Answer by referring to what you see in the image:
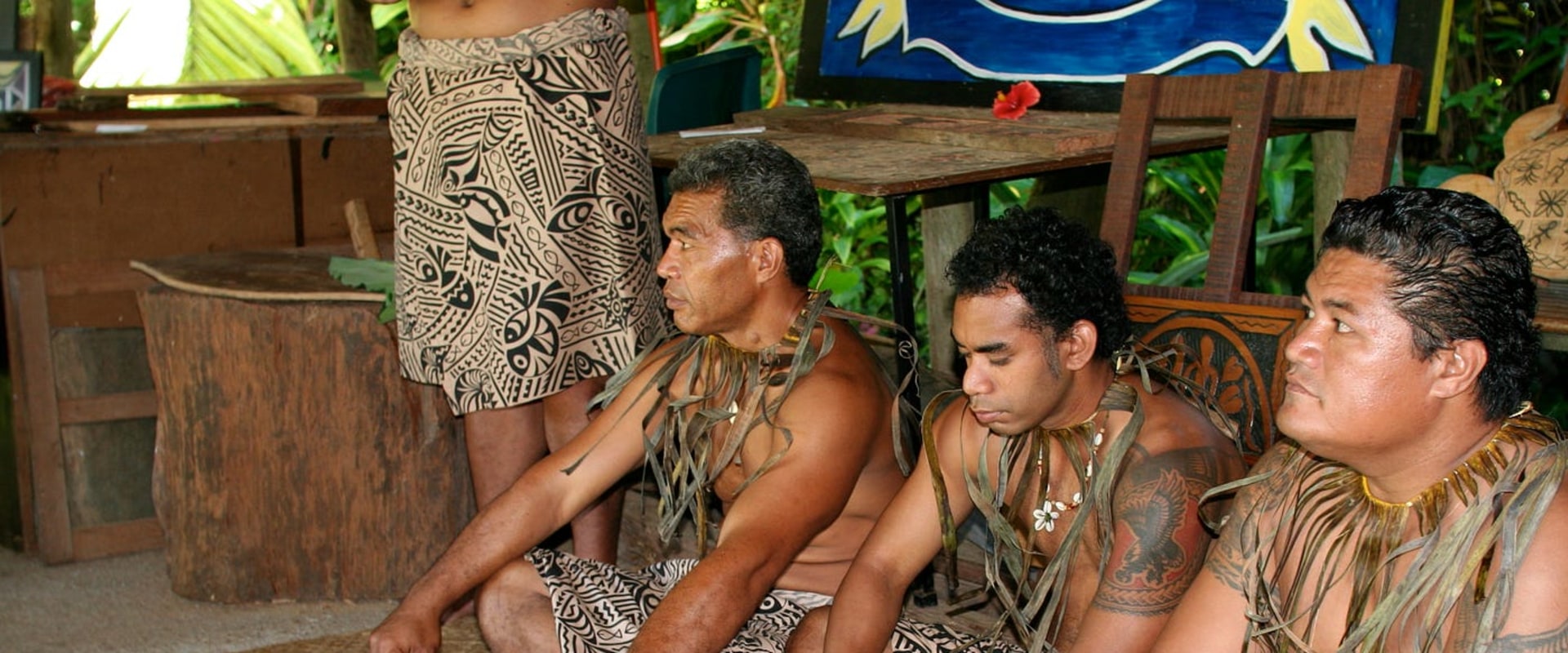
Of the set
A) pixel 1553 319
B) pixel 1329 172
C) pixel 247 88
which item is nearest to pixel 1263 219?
pixel 1329 172

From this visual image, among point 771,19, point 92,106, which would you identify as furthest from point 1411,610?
point 771,19

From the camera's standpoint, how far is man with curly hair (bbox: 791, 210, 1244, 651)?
2.37 m

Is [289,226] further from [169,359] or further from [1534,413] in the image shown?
[1534,413]

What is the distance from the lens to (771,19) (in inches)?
282

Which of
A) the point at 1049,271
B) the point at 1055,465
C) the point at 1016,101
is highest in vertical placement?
the point at 1016,101

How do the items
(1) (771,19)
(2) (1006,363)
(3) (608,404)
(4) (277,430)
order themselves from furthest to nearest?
(1) (771,19) < (4) (277,430) < (3) (608,404) < (2) (1006,363)

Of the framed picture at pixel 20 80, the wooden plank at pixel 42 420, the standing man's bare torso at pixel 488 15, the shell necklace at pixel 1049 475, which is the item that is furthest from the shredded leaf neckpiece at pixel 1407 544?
the framed picture at pixel 20 80

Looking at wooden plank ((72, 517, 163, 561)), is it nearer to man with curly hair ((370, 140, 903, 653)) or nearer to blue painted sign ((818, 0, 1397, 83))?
man with curly hair ((370, 140, 903, 653))

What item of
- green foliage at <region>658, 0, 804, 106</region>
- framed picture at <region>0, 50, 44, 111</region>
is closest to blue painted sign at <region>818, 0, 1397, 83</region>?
green foliage at <region>658, 0, 804, 106</region>

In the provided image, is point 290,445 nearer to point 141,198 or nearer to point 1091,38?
point 141,198

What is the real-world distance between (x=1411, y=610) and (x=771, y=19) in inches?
219

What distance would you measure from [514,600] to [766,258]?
81 centimetres

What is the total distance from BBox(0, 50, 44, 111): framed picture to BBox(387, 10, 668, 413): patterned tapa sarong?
208 centimetres

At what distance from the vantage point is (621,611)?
9.70 feet
